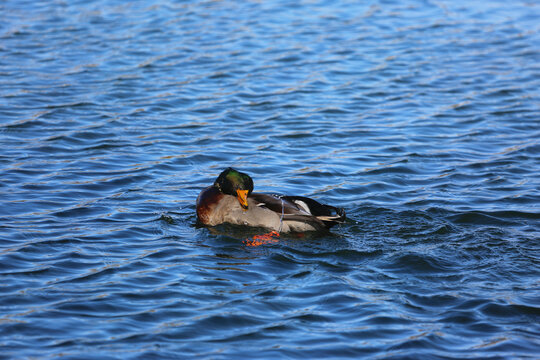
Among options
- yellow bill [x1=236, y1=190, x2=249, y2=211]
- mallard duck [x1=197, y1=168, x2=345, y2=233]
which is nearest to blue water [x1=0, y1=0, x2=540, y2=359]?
mallard duck [x1=197, y1=168, x2=345, y2=233]

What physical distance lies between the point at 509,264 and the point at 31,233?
424 cm

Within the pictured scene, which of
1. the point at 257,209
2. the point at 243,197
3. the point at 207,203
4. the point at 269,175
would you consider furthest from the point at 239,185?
the point at 269,175

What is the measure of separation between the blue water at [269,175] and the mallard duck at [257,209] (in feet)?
0.43

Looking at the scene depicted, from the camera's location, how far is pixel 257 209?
7.30 metres

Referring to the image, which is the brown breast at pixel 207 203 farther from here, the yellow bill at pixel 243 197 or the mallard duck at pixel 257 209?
the yellow bill at pixel 243 197

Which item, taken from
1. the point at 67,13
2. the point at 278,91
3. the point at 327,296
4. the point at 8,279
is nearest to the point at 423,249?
the point at 327,296

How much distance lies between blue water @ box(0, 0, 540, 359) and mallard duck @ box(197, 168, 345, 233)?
132mm

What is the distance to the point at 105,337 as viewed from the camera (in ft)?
17.1

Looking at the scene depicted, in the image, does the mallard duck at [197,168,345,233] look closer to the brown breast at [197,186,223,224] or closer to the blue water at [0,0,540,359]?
the brown breast at [197,186,223,224]

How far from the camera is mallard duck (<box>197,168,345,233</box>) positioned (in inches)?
282

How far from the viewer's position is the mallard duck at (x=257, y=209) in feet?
23.5

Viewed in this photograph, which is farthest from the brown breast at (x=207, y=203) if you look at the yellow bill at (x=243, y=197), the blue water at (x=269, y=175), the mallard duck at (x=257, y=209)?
the yellow bill at (x=243, y=197)

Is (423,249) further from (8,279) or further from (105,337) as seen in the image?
(8,279)

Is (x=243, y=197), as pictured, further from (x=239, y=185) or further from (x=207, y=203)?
(x=207, y=203)
